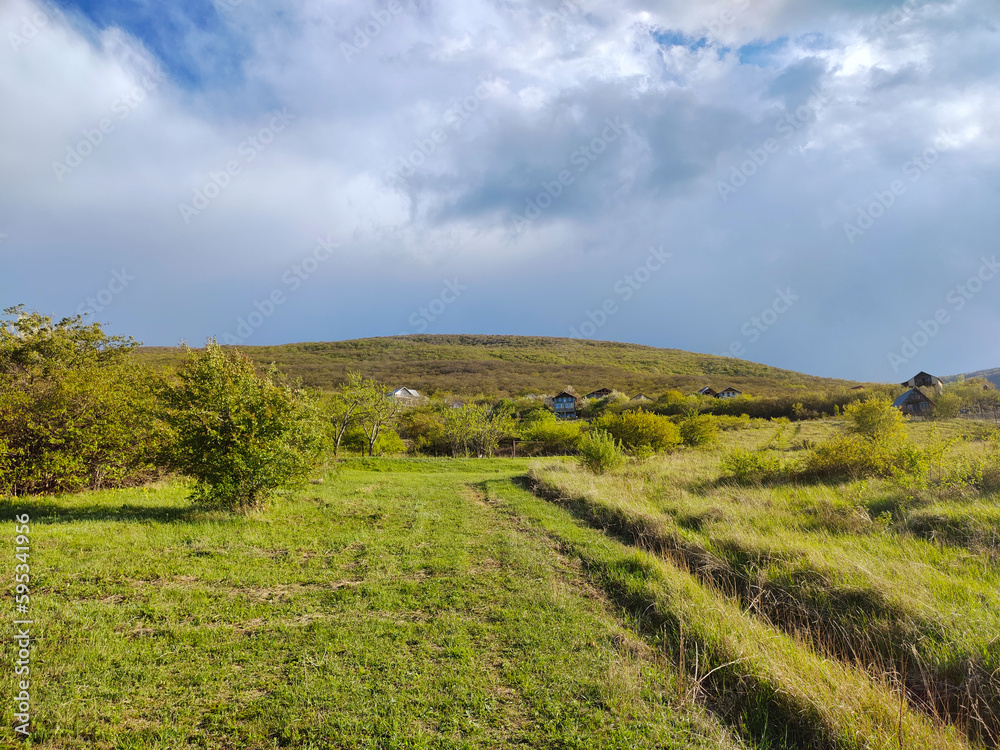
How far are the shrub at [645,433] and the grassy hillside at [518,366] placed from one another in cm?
6207

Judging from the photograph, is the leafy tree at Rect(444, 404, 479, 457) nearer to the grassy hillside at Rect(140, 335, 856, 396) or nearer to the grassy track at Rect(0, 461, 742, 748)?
the grassy track at Rect(0, 461, 742, 748)

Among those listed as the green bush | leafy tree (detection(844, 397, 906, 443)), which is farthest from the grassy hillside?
the green bush

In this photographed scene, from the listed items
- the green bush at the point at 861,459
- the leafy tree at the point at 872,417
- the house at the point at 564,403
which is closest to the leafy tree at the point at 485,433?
the leafy tree at the point at 872,417

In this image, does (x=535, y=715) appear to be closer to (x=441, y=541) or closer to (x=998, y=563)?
(x=441, y=541)

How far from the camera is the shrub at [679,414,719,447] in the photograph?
28.1m

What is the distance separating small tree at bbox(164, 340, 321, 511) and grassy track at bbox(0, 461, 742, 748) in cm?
164

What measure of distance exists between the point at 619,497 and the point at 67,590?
11.2 metres

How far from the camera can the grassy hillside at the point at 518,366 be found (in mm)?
93750

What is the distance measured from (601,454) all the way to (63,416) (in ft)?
55.8

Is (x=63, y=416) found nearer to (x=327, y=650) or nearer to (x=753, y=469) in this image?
(x=327, y=650)

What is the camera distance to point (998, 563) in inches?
254

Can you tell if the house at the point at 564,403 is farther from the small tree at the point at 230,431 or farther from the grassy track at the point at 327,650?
the grassy track at the point at 327,650

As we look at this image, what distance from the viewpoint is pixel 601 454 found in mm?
19656

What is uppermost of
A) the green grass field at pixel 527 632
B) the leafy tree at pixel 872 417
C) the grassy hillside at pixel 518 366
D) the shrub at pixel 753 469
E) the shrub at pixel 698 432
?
the grassy hillside at pixel 518 366
